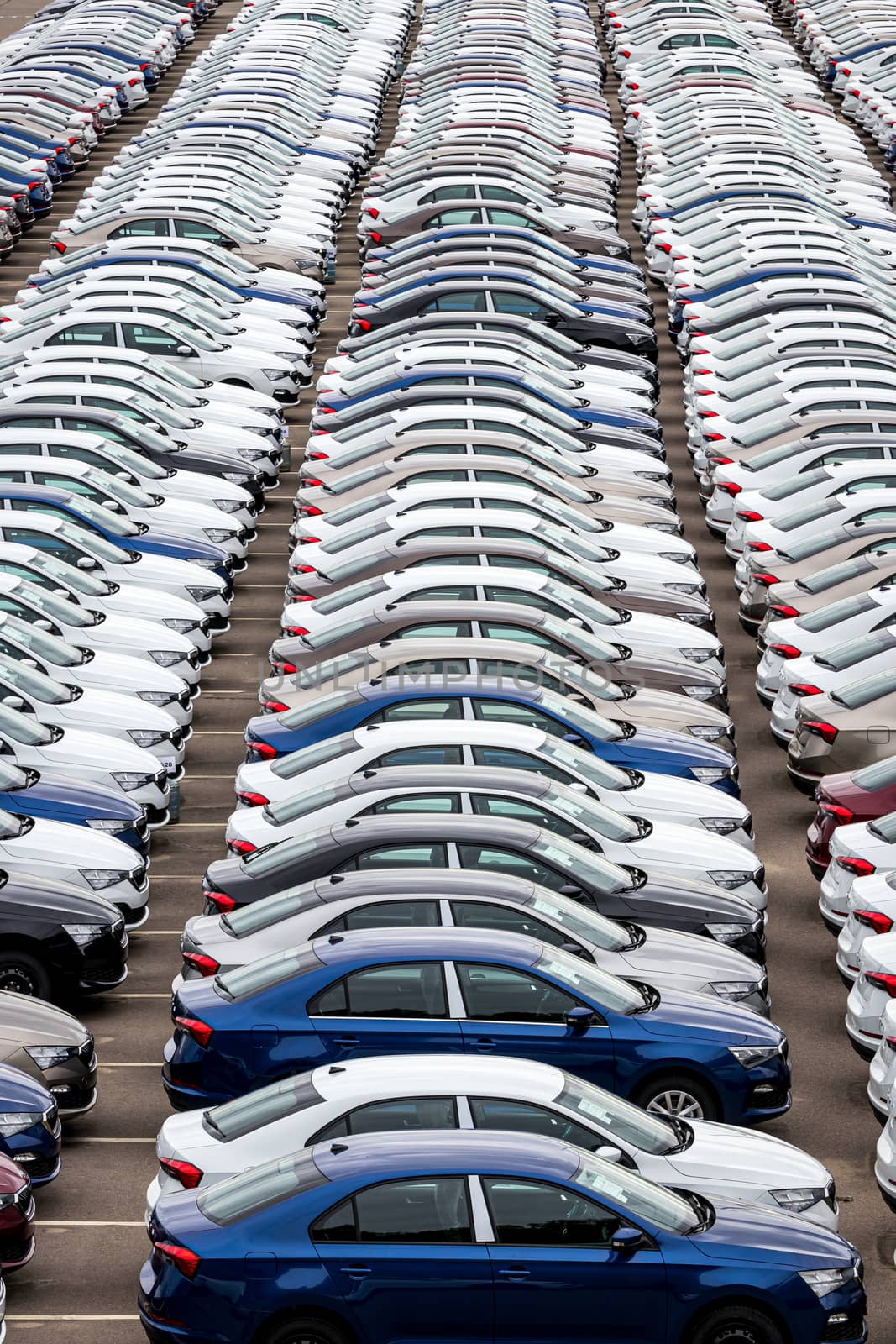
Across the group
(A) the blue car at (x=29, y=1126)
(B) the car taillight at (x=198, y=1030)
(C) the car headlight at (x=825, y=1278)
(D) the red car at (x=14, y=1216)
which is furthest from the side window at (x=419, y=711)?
(C) the car headlight at (x=825, y=1278)

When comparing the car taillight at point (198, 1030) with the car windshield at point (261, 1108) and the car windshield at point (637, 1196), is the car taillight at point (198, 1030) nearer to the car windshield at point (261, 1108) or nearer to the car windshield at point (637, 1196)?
the car windshield at point (261, 1108)

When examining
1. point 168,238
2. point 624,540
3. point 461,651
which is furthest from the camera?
point 168,238

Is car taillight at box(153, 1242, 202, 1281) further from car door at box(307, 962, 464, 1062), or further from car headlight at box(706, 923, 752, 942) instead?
car headlight at box(706, 923, 752, 942)

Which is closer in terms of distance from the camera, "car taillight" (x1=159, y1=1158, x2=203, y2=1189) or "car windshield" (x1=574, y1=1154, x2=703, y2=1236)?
"car windshield" (x1=574, y1=1154, x2=703, y2=1236)

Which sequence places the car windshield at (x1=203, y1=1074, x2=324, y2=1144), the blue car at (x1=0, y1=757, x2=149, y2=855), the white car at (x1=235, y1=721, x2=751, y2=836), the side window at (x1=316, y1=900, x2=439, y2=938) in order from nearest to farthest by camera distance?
1. the car windshield at (x1=203, y1=1074, x2=324, y2=1144)
2. the side window at (x1=316, y1=900, x2=439, y2=938)
3. the white car at (x1=235, y1=721, x2=751, y2=836)
4. the blue car at (x1=0, y1=757, x2=149, y2=855)

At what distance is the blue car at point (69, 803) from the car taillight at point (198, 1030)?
12.0 ft

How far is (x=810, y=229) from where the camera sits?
2875cm

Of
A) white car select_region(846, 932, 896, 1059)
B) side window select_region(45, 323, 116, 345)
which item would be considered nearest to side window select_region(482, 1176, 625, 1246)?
white car select_region(846, 932, 896, 1059)

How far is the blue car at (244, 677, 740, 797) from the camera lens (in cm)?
1501

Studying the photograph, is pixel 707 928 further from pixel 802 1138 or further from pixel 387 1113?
pixel 387 1113

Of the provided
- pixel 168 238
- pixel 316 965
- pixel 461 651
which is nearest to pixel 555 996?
pixel 316 965

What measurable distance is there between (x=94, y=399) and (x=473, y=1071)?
43.5 feet

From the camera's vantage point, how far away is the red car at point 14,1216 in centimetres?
1076

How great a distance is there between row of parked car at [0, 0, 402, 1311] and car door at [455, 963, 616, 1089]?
2319mm
